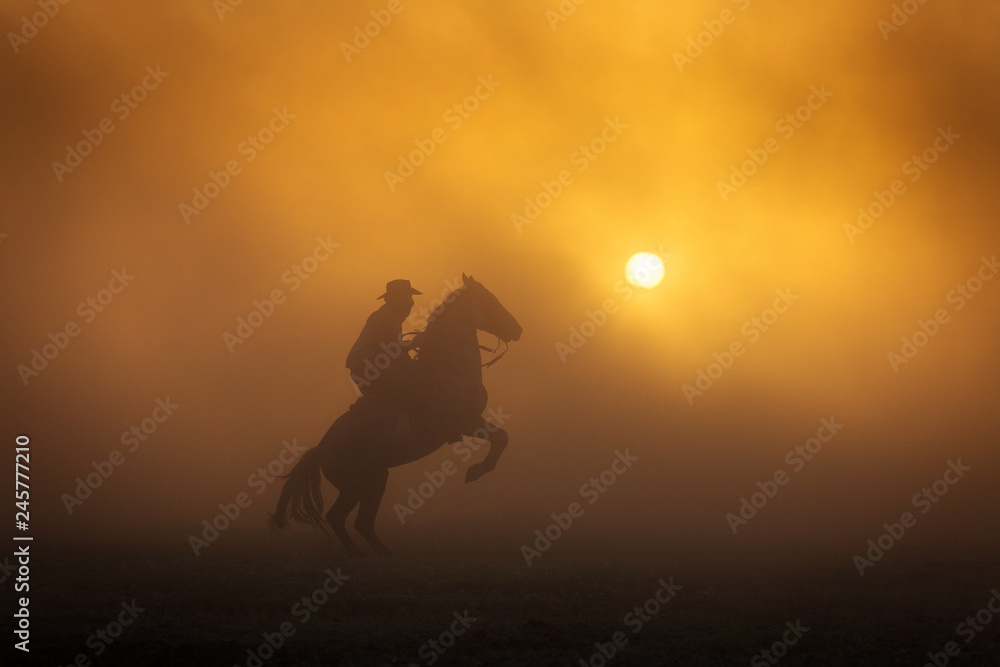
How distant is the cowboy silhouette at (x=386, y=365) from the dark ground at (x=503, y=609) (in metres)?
1.96

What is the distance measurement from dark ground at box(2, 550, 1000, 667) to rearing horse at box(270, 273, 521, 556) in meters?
1.01

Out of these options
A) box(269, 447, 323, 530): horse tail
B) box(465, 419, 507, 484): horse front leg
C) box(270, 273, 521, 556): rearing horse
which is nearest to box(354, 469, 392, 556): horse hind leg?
box(270, 273, 521, 556): rearing horse

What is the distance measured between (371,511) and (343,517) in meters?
0.37

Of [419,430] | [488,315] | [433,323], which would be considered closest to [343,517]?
[419,430]

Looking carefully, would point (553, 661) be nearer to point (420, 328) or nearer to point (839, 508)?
point (420, 328)

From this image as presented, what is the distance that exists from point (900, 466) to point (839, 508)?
22.6ft

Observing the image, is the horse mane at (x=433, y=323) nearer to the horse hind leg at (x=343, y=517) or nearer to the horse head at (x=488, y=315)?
the horse head at (x=488, y=315)

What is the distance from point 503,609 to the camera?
841 centimetres

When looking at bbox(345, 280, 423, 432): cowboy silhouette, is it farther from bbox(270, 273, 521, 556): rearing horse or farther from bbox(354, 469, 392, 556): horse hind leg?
bbox(354, 469, 392, 556): horse hind leg

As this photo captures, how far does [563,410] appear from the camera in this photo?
31688 millimetres

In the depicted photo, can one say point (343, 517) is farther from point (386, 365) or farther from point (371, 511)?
point (386, 365)

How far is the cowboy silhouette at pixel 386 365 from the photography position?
12.3 metres

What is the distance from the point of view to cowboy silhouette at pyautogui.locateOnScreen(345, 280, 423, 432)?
12.3m

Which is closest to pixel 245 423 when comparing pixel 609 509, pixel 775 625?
pixel 609 509
